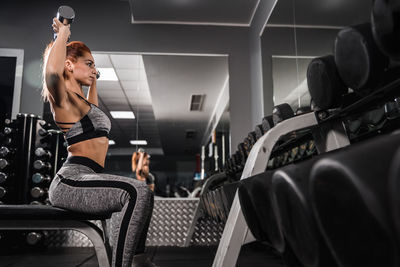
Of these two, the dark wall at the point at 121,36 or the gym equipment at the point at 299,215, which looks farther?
the dark wall at the point at 121,36

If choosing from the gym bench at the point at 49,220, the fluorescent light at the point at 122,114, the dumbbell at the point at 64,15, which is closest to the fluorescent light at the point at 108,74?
the fluorescent light at the point at 122,114

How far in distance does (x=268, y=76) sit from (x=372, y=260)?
3431 mm

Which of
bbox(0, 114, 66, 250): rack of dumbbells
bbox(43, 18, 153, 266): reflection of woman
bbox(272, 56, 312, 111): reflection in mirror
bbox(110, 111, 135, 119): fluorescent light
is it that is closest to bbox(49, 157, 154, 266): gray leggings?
bbox(43, 18, 153, 266): reflection of woman

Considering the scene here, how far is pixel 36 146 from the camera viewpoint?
3.65 m

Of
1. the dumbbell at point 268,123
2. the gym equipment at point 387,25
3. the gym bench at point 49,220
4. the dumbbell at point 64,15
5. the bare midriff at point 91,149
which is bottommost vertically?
the gym bench at point 49,220

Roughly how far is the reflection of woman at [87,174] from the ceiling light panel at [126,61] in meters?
2.61

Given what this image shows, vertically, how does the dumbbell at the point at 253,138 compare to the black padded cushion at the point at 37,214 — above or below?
above

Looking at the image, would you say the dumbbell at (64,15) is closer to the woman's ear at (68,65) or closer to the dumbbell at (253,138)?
the woman's ear at (68,65)

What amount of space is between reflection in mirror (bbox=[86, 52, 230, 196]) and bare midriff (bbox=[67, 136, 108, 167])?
8.19ft

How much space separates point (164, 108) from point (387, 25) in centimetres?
423

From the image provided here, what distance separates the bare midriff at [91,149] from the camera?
1.62 m

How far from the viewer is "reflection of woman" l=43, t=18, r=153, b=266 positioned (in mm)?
1438

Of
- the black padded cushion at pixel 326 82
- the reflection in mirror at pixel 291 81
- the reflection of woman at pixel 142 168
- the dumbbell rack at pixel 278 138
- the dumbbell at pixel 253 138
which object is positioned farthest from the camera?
the reflection of woman at pixel 142 168

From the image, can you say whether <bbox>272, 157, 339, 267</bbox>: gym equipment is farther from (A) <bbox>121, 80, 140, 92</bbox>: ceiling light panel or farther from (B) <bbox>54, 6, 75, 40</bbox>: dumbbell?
(A) <bbox>121, 80, 140, 92</bbox>: ceiling light panel
